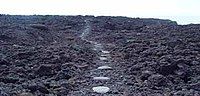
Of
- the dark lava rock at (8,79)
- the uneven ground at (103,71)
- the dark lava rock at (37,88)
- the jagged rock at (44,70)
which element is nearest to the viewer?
the dark lava rock at (37,88)

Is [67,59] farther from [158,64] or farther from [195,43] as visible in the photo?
[195,43]

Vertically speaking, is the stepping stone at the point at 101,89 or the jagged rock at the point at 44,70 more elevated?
the jagged rock at the point at 44,70

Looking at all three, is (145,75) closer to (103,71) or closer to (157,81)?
(157,81)

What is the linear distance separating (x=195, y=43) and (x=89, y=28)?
1617 centimetres

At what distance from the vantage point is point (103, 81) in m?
12.2

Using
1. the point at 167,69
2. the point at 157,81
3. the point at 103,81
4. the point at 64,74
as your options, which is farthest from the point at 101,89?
the point at 167,69

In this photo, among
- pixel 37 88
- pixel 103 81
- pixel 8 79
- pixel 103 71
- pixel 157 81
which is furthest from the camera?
pixel 103 71

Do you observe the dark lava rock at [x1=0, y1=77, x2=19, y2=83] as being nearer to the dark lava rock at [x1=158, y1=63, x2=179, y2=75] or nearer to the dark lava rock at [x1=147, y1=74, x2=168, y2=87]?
the dark lava rock at [x1=147, y1=74, x2=168, y2=87]

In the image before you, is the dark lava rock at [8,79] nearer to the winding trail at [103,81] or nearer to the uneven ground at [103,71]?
the uneven ground at [103,71]

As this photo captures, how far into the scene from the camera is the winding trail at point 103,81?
35.6ft

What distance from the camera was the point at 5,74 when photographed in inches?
487

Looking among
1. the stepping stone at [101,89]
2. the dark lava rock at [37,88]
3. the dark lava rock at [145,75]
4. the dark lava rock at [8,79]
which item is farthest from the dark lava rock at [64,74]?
the dark lava rock at [145,75]

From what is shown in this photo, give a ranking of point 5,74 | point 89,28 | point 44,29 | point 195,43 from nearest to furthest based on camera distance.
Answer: point 5,74
point 195,43
point 44,29
point 89,28

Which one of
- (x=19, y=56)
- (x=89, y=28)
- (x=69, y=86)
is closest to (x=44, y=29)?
(x=89, y=28)
